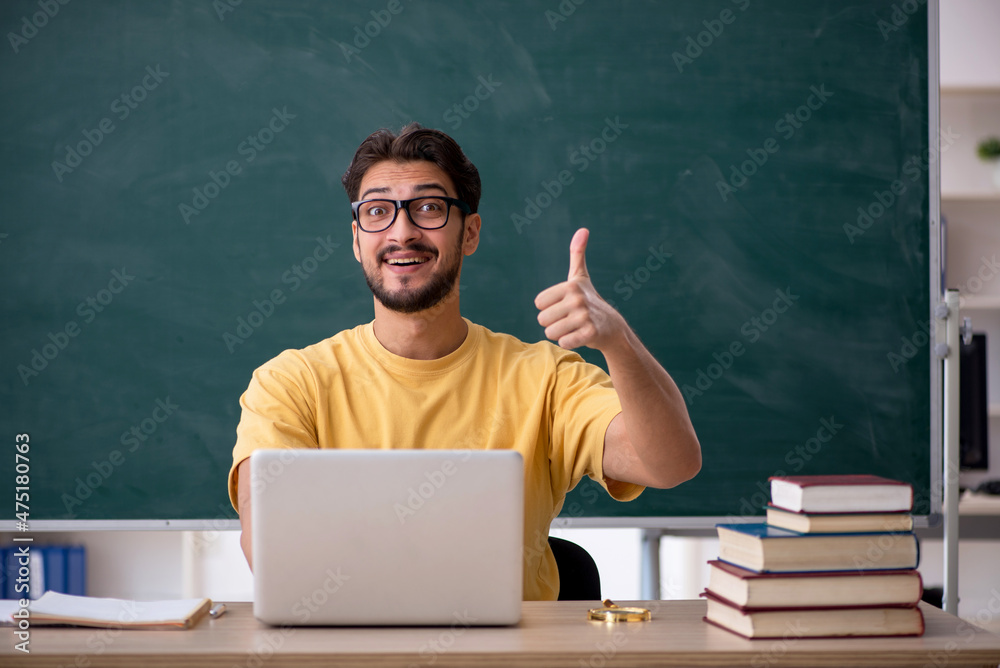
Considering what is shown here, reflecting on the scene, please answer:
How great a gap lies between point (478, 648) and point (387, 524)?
0.63 feet

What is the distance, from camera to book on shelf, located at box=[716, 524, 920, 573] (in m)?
1.12

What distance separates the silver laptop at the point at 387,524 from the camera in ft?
3.47

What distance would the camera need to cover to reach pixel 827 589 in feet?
3.67

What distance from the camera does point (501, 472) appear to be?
3.52ft

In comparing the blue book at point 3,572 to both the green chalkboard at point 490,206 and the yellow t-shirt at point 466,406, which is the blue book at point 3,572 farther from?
the yellow t-shirt at point 466,406

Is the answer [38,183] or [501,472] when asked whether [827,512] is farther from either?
[38,183]

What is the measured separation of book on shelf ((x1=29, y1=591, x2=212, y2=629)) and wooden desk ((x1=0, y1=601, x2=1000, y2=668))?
16 mm

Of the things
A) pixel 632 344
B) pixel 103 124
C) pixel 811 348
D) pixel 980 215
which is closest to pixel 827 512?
pixel 632 344

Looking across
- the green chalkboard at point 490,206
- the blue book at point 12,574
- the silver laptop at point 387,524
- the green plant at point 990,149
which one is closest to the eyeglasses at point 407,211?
the green chalkboard at point 490,206

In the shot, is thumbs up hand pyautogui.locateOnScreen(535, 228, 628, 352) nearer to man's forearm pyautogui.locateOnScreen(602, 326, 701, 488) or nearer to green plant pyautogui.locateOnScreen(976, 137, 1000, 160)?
man's forearm pyautogui.locateOnScreen(602, 326, 701, 488)

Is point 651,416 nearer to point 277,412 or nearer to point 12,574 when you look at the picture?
→ point 277,412

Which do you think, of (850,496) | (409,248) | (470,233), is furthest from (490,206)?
(850,496)

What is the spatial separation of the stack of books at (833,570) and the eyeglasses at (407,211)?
103 cm

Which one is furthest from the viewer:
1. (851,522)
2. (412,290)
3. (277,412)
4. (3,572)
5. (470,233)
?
(3,572)
